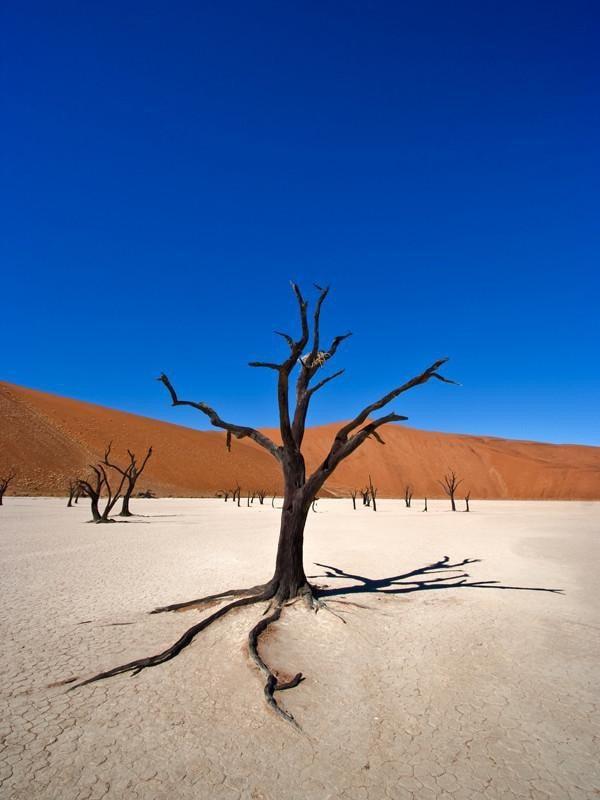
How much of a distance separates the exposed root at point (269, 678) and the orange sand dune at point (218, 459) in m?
43.5

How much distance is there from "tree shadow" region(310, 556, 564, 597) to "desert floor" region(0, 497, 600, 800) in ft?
0.36

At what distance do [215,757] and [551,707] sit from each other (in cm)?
300

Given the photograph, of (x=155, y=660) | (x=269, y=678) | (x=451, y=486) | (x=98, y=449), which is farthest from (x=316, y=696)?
(x=98, y=449)

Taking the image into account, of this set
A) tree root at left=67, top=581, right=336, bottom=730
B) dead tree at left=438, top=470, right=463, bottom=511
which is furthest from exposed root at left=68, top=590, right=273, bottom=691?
dead tree at left=438, top=470, right=463, bottom=511

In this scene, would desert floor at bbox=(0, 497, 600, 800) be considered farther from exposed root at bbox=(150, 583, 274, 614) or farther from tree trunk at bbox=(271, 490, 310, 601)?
tree trunk at bbox=(271, 490, 310, 601)

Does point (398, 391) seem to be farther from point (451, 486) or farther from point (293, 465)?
point (451, 486)

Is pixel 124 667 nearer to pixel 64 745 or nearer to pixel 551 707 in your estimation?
pixel 64 745

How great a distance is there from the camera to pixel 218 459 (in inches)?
2729

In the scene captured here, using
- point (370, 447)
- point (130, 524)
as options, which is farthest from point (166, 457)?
point (130, 524)

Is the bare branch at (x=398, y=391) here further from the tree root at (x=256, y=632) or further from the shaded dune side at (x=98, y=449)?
the shaded dune side at (x=98, y=449)

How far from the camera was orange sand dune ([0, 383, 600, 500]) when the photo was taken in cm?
4916

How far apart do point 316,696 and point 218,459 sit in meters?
66.7

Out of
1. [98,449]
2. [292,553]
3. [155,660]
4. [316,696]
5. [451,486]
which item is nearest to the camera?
[316,696]

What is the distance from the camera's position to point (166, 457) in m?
63.9
